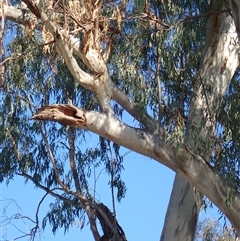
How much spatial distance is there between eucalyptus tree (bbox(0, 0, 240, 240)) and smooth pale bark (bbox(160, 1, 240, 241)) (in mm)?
12

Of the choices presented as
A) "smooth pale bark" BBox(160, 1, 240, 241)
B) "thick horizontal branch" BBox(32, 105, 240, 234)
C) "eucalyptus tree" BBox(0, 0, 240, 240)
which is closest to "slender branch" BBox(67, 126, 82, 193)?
"eucalyptus tree" BBox(0, 0, 240, 240)

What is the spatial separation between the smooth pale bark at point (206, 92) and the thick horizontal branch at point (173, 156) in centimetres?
78

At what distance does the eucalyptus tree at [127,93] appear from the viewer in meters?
6.71

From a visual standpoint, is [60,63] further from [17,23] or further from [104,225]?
[104,225]

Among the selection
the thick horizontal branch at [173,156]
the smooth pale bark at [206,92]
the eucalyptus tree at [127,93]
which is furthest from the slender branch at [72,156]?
the thick horizontal branch at [173,156]

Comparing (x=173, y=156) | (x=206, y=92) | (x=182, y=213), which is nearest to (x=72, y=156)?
(x=182, y=213)

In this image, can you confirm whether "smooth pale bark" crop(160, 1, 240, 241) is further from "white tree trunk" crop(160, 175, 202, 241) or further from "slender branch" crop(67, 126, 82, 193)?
"slender branch" crop(67, 126, 82, 193)

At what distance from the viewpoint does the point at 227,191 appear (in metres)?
6.70

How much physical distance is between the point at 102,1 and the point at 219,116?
6.12 ft

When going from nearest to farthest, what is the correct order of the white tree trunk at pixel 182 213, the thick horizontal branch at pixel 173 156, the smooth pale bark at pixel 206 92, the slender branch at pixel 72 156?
1. the thick horizontal branch at pixel 173 156
2. the smooth pale bark at pixel 206 92
3. the white tree trunk at pixel 182 213
4. the slender branch at pixel 72 156

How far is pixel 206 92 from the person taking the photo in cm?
757

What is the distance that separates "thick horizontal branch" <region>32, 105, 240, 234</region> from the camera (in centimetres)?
666

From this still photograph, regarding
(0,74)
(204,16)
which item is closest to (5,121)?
(0,74)

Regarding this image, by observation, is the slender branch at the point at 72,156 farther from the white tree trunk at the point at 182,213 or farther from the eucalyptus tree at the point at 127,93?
the white tree trunk at the point at 182,213
